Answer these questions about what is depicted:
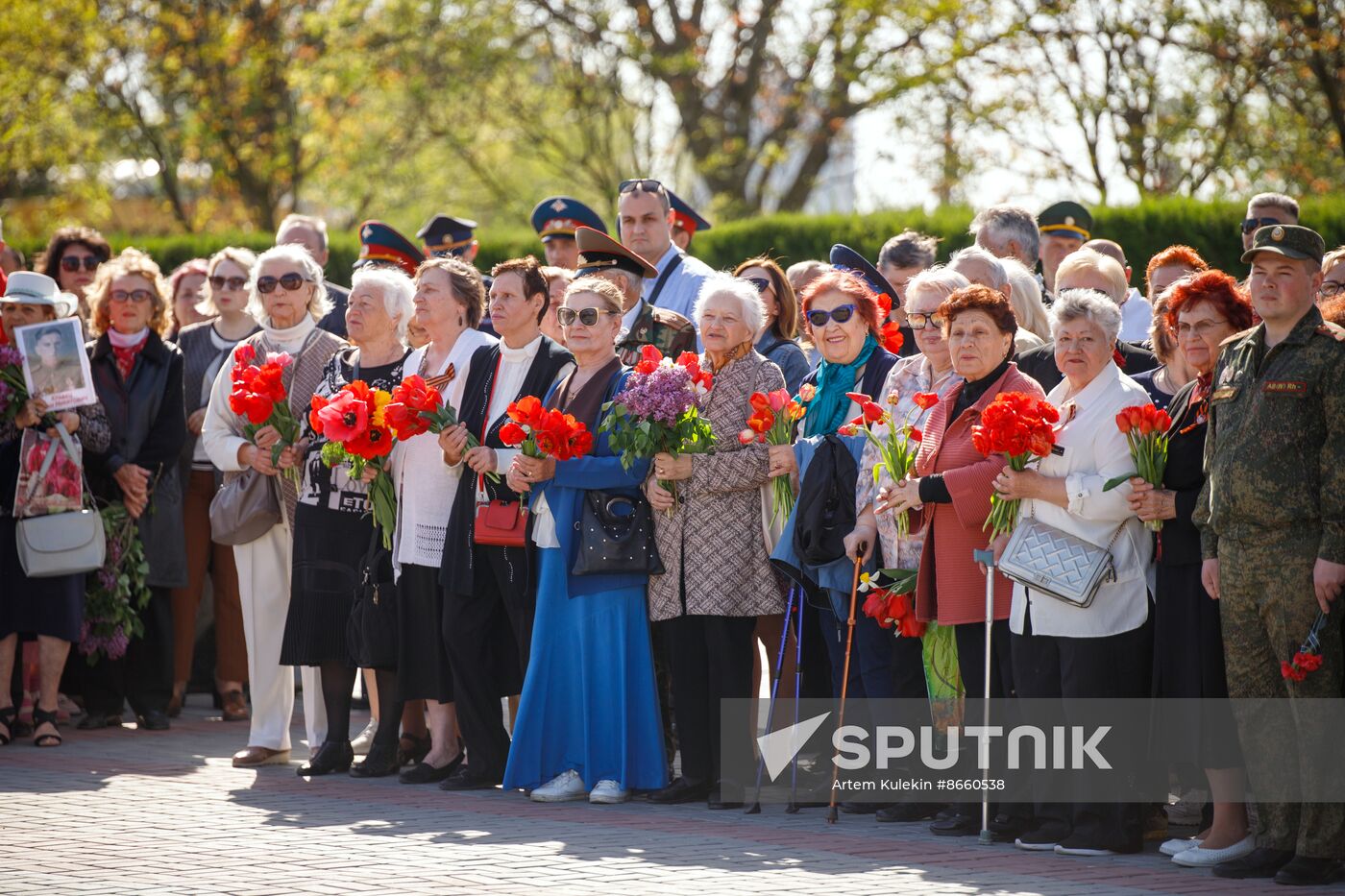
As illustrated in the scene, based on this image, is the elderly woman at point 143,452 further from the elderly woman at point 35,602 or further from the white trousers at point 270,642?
the white trousers at point 270,642

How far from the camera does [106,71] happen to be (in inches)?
1053

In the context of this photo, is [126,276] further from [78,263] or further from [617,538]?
[617,538]

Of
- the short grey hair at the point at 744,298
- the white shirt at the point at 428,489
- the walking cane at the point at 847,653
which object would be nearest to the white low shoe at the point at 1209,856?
the walking cane at the point at 847,653

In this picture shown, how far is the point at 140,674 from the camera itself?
10586 mm

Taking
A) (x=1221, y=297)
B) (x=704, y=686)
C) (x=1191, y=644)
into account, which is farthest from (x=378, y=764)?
(x=1221, y=297)

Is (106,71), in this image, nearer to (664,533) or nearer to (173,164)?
(173,164)

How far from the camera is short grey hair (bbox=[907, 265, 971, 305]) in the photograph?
7.73 m

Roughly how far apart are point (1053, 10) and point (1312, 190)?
161 inches

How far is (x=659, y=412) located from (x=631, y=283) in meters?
1.67

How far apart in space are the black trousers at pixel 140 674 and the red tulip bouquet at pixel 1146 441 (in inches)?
243

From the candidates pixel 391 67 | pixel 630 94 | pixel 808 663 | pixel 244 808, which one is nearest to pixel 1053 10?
pixel 630 94

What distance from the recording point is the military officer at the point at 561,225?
11.6 meters

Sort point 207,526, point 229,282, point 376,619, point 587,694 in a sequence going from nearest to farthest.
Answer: point 587,694
point 376,619
point 229,282
point 207,526

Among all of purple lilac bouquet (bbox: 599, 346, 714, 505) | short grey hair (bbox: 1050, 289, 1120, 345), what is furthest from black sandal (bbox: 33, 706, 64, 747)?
short grey hair (bbox: 1050, 289, 1120, 345)
